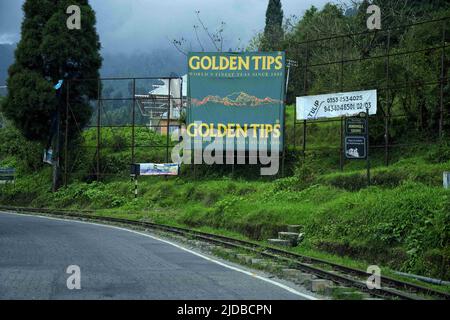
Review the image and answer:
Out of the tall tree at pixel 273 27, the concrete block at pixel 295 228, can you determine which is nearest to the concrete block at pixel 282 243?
the concrete block at pixel 295 228

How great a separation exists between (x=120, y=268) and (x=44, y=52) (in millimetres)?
35111

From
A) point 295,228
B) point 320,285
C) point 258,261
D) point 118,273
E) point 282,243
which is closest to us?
point 320,285

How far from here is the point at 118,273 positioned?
578 inches

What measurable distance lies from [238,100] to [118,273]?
25.0 metres

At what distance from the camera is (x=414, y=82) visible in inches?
1339

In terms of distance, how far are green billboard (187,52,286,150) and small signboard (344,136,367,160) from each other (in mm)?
12907

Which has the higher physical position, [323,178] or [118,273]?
[323,178]

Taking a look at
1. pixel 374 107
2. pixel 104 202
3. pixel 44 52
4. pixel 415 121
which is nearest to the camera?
pixel 374 107

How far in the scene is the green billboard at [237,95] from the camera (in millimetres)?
38406

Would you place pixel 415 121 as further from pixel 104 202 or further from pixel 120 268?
pixel 120 268

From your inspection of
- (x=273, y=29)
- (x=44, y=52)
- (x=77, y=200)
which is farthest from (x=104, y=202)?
(x=273, y=29)

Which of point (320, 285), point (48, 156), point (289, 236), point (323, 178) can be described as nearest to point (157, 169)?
point (48, 156)

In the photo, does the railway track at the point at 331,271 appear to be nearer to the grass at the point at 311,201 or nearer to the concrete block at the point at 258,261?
the concrete block at the point at 258,261

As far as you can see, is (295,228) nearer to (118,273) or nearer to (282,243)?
(282,243)
